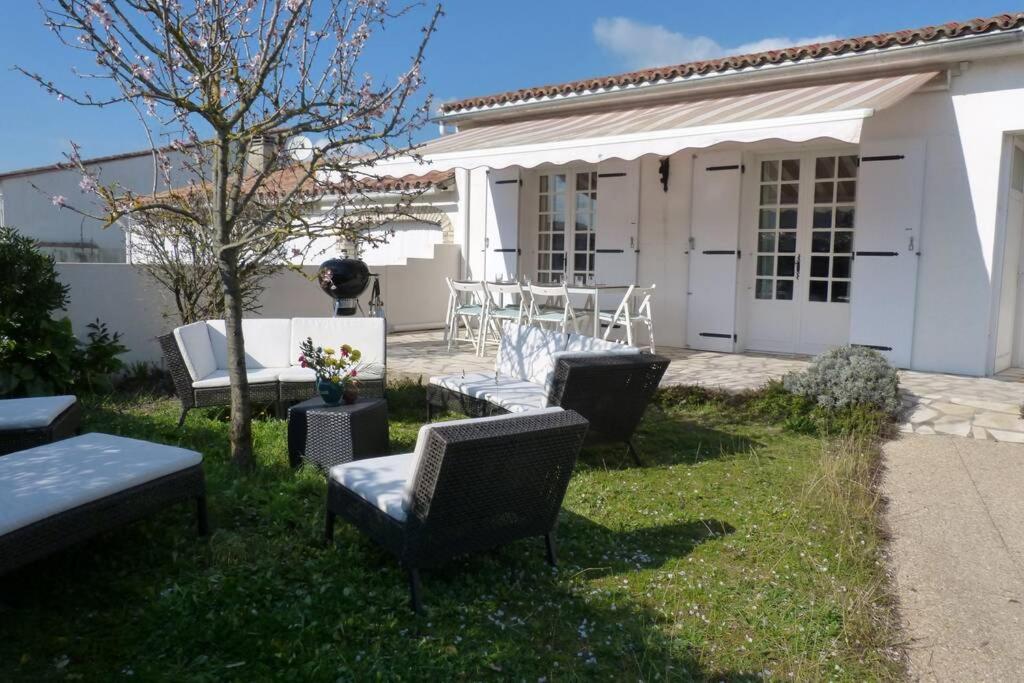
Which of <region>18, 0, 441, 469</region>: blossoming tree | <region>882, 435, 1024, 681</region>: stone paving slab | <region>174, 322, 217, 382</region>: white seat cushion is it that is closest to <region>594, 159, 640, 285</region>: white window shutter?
<region>882, 435, 1024, 681</region>: stone paving slab

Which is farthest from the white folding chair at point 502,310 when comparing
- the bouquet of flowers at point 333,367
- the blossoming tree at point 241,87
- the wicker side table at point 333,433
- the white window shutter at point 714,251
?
the blossoming tree at point 241,87

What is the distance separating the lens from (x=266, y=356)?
7.62m

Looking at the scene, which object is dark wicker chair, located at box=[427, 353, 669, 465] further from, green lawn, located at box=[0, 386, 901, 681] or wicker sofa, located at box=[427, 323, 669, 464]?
green lawn, located at box=[0, 386, 901, 681]

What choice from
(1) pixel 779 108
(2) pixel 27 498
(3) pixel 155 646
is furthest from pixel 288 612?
(1) pixel 779 108

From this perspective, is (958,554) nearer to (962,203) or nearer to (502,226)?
(962,203)

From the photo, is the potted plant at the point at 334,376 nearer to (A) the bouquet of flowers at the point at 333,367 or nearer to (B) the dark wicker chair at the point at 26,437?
(A) the bouquet of flowers at the point at 333,367

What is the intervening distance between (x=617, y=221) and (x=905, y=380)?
472 centimetres

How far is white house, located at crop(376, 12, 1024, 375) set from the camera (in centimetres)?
849

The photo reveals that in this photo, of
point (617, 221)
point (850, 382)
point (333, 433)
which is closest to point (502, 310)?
point (617, 221)

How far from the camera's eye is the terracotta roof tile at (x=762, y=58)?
26.7 ft

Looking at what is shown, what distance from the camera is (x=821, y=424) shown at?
23.1ft

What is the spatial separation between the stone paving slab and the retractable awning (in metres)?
3.08

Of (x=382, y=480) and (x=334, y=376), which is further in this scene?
(x=334, y=376)

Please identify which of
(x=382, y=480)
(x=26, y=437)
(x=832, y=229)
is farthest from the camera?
(x=832, y=229)
